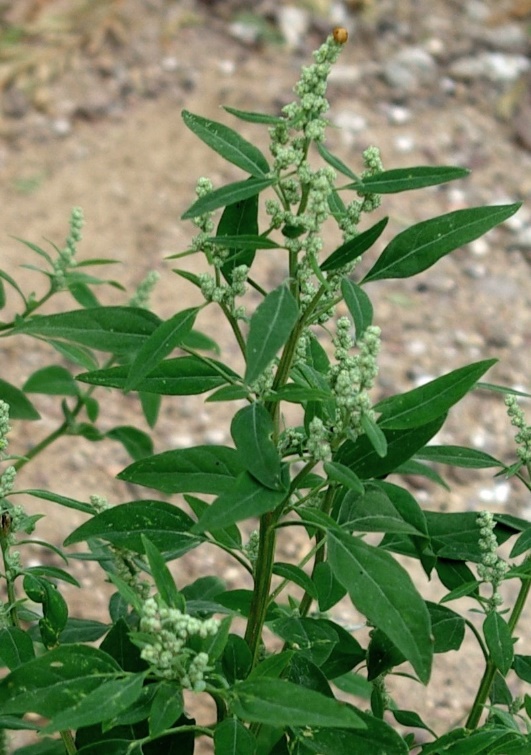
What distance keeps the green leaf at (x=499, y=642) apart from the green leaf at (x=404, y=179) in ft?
1.56

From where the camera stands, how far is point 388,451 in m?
1.17

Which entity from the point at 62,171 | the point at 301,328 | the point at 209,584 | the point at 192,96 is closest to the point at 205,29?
the point at 192,96

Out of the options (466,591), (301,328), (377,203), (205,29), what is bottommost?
(466,591)

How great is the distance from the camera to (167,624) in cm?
107

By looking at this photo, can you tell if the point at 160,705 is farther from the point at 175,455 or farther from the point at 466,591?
the point at 466,591

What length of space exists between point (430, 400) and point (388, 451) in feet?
0.22

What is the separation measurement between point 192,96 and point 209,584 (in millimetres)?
2637

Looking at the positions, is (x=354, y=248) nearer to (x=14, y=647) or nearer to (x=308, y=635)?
(x=308, y=635)

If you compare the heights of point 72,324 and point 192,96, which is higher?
point 192,96

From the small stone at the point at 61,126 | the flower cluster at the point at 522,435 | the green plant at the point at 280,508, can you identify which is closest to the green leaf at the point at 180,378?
the green plant at the point at 280,508

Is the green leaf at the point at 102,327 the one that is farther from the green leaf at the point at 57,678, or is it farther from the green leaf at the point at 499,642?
the green leaf at the point at 499,642

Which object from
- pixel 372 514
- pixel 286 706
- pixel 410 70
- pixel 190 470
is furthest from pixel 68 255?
pixel 410 70

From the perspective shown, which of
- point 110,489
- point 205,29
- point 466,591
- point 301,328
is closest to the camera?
point 301,328

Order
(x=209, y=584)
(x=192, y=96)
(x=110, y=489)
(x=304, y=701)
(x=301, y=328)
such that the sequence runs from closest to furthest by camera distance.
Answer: (x=304, y=701), (x=301, y=328), (x=209, y=584), (x=110, y=489), (x=192, y=96)
